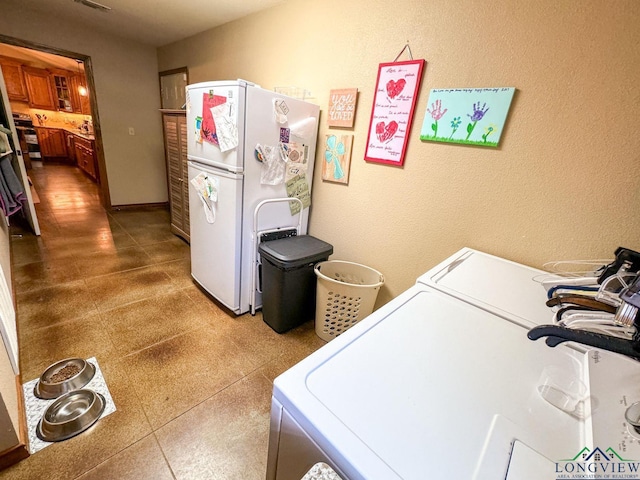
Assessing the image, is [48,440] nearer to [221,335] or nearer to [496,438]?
[221,335]

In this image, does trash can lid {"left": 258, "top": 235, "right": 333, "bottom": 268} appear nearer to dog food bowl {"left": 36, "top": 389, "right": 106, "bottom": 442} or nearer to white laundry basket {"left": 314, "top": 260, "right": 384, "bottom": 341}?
white laundry basket {"left": 314, "top": 260, "right": 384, "bottom": 341}

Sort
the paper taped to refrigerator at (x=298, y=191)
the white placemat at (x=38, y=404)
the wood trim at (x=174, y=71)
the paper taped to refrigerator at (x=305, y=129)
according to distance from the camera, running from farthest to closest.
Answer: the wood trim at (x=174, y=71) < the paper taped to refrigerator at (x=298, y=191) < the paper taped to refrigerator at (x=305, y=129) < the white placemat at (x=38, y=404)

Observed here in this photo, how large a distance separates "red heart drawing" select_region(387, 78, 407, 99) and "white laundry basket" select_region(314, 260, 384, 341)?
111 cm

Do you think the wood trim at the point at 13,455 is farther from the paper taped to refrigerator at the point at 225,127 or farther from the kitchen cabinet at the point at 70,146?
the kitchen cabinet at the point at 70,146

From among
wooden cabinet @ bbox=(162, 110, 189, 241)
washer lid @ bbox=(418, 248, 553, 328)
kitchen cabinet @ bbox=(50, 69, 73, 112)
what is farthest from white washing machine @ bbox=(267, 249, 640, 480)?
kitchen cabinet @ bbox=(50, 69, 73, 112)

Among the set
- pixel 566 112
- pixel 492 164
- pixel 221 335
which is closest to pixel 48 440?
pixel 221 335

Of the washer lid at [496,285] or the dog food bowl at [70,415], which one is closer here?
the washer lid at [496,285]

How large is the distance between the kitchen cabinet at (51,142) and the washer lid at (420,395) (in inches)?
407

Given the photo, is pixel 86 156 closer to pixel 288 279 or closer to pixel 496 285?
pixel 288 279

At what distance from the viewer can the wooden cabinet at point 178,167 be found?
2.76 m

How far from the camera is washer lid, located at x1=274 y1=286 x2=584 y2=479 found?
46 cm

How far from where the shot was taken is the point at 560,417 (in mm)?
534

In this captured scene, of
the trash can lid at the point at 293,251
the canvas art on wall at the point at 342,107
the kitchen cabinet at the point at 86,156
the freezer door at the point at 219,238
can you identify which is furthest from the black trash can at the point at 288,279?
the kitchen cabinet at the point at 86,156

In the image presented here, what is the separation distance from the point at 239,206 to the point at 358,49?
49.5 inches
